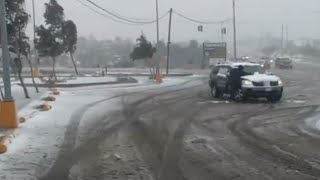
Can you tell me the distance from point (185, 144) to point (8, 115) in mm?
5525

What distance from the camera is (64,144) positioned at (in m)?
13.8

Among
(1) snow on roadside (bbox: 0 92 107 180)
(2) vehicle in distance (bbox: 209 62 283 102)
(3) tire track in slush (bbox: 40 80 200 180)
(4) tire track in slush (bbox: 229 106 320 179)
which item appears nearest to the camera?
(3) tire track in slush (bbox: 40 80 200 180)

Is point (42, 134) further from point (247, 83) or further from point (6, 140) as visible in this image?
point (247, 83)

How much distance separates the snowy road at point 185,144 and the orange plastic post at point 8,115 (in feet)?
4.78

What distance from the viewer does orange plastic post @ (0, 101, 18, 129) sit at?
1656 centimetres

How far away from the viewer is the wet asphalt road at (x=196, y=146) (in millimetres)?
10062

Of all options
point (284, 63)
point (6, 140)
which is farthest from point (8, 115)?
point (284, 63)

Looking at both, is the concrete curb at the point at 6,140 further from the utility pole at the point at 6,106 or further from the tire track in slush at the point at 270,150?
the tire track in slush at the point at 270,150

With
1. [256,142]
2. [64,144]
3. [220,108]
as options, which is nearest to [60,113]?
[220,108]

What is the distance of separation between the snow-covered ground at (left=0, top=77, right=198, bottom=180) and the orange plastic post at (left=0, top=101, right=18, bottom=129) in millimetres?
276

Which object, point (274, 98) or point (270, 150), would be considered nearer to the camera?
point (270, 150)

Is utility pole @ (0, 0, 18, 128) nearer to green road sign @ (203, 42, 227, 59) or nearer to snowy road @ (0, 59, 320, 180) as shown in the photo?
snowy road @ (0, 59, 320, 180)

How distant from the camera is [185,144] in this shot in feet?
44.2

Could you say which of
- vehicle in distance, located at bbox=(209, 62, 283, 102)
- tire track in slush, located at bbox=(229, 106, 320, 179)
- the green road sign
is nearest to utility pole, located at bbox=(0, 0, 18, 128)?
Answer: tire track in slush, located at bbox=(229, 106, 320, 179)
